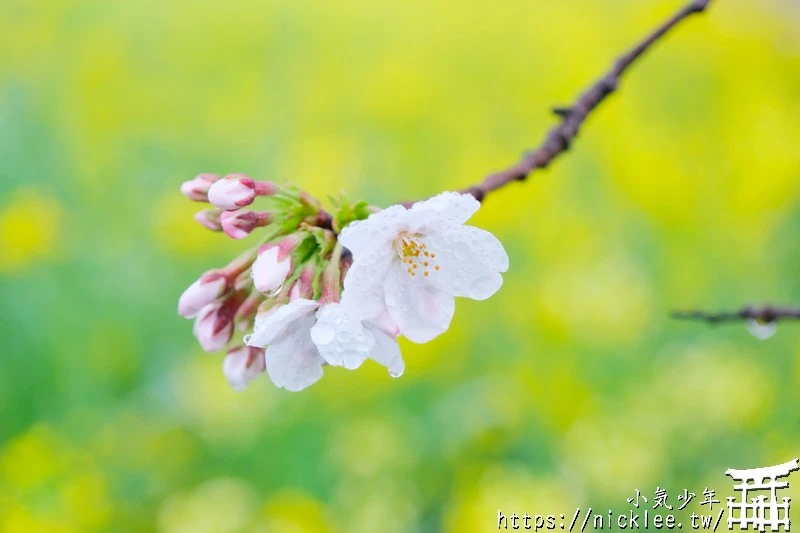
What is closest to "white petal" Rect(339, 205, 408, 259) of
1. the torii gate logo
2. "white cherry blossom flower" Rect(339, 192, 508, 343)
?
"white cherry blossom flower" Rect(339, 192, 508, 343)

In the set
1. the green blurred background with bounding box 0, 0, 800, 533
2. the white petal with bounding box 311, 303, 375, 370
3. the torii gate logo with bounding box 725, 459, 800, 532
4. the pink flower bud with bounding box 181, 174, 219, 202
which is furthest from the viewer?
the green blurred background with bounding box 0, 0, 800, 533

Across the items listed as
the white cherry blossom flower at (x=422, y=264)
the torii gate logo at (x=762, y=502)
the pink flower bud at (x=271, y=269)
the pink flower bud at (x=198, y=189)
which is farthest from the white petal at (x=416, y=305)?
the torii gate logo at (x=762, y=502)

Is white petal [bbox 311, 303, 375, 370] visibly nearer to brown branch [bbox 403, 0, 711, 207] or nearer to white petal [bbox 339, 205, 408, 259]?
white petal [bbox 339, 205, 408, 259]

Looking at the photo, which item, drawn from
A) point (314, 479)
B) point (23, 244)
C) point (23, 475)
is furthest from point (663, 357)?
point (23, 244)

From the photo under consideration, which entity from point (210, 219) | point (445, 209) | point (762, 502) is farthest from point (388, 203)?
point (445, 209)

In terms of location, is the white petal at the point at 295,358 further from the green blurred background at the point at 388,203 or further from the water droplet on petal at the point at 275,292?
the green blurred background at the point at 388,203

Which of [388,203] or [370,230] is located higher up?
[370,230]

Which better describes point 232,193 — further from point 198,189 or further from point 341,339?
point 341,339
